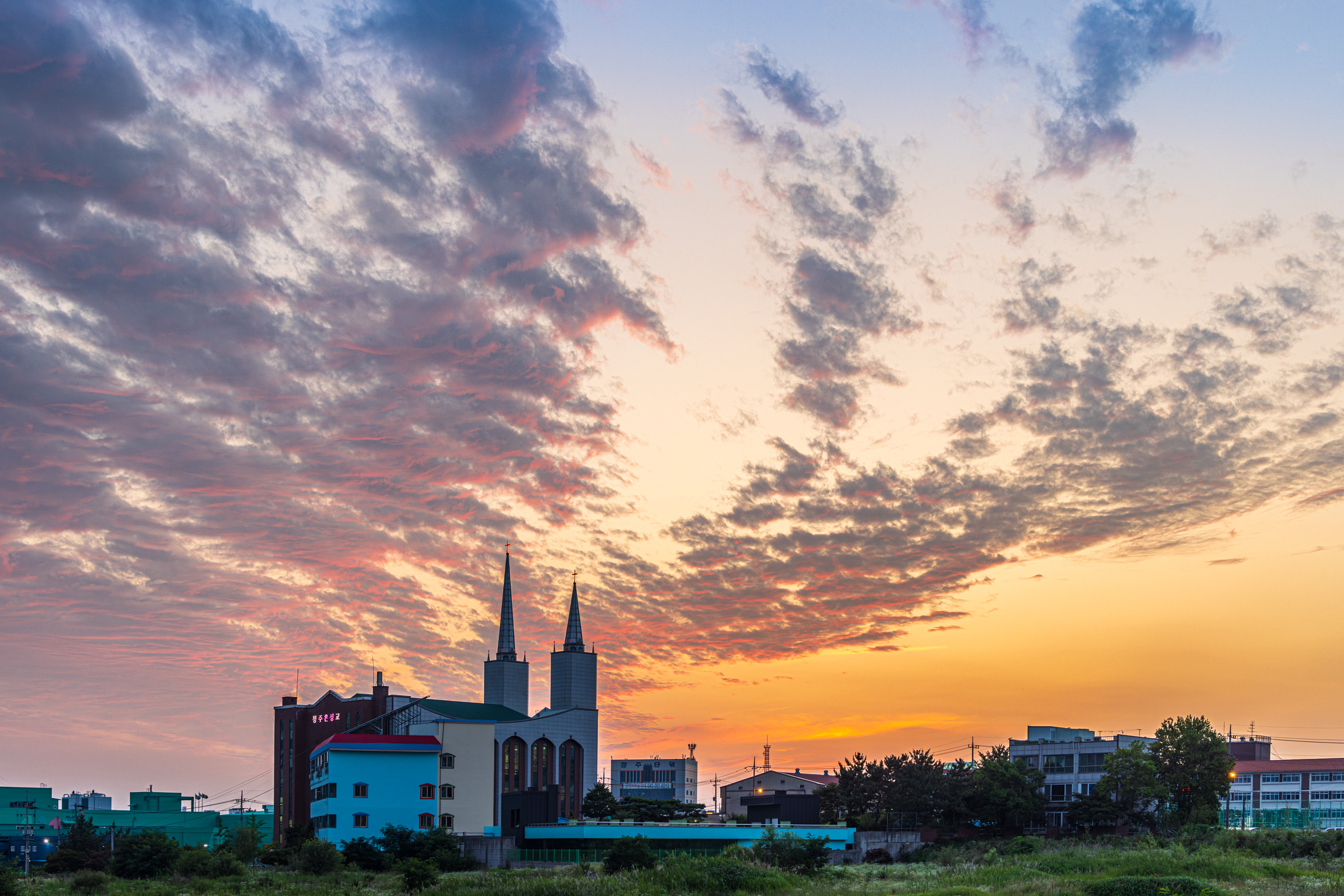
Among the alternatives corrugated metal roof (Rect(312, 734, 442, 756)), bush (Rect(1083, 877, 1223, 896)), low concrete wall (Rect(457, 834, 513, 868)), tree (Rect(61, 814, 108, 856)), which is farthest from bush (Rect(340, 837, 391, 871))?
bush (Rect(1083, 877, 1223, 896))

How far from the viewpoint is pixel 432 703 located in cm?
13625

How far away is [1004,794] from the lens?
110000 millimetres

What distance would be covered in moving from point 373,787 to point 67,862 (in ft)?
81.3

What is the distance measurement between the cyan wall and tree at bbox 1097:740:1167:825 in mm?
65063

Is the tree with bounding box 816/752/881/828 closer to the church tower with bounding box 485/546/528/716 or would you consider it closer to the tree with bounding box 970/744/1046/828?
the tree with bounding box 970/744/1046/828

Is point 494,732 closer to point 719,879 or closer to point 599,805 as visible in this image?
point 599,805

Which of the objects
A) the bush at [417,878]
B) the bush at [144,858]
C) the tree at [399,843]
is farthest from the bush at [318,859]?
the bush at [417,878]

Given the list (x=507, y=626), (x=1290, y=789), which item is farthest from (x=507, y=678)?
(x=1290, y=789)

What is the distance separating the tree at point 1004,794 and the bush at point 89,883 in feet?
257

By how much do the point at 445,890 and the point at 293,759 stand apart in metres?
92.3

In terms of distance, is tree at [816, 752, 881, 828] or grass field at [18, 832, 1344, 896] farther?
tree at [816, 752, 881, 828]

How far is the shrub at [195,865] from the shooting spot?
245 ft

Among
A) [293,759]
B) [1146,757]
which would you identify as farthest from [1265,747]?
[293,759]

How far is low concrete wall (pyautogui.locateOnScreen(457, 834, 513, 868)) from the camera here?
314 ft
